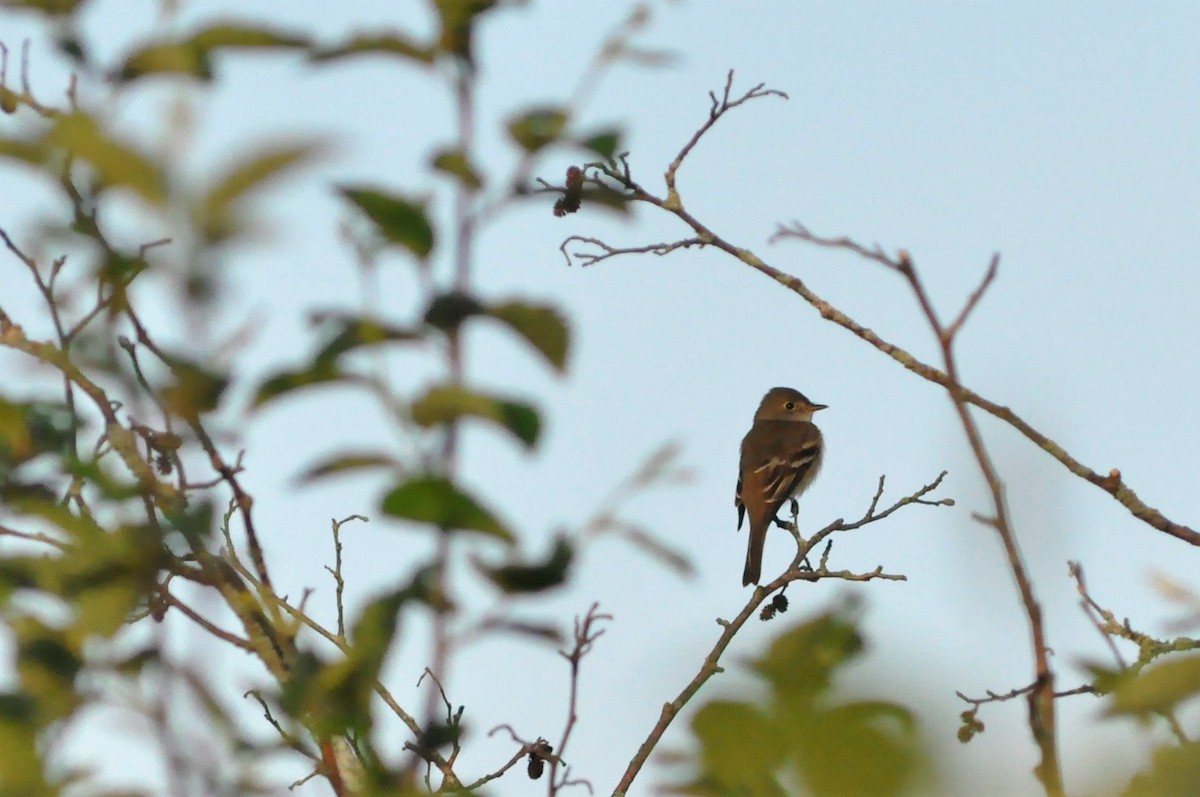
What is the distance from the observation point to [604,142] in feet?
5.91

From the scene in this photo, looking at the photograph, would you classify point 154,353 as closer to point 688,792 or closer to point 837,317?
point 688,792

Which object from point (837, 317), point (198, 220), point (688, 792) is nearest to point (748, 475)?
point (837, 317)

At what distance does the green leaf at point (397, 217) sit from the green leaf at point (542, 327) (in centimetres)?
12

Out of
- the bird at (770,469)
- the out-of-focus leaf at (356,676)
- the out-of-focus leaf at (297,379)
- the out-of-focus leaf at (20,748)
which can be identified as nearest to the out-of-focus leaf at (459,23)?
the out-of-focus leaf at (297,379)

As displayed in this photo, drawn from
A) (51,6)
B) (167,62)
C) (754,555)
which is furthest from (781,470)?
(167,62)

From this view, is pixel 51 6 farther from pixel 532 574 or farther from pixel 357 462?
pixel 532 574

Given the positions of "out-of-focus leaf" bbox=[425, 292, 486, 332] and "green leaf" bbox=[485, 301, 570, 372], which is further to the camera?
"green leaf" bbox=[485, 301, 570, 372]

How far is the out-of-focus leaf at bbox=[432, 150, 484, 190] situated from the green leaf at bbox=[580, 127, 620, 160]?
0.66 ft

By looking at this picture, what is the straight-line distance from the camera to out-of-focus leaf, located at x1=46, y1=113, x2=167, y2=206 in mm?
1405

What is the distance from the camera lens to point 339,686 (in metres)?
1.62

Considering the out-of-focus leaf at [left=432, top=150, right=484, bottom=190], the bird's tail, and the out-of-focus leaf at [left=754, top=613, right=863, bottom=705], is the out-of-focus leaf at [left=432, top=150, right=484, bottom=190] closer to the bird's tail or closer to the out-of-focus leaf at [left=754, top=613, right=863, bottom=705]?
the out-of-focus leaf at [left=754, top=613, right=863, bottom=705]

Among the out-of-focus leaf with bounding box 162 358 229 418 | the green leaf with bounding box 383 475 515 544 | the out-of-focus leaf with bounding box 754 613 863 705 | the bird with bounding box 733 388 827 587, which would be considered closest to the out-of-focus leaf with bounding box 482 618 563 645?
the green leaf with bounding box 383 475 515 544

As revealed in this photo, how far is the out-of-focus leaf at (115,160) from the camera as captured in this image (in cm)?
141

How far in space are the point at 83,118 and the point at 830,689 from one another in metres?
1.11
